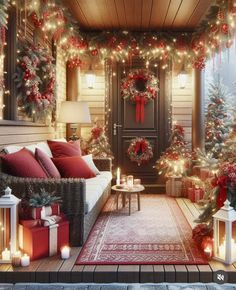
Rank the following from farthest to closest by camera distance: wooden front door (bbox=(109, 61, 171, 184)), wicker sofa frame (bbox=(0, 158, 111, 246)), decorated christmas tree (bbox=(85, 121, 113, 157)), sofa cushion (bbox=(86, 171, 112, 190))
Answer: wooden front door (bbox=(109, 61, 171, 184)) → decorated christmas tree (bbox=(85, 121, 113, 157)) → sofa cushion (bbox=(86, 171, 112, 190)) → wicker sofa frame (bbox=(0, 158, 111, 246))

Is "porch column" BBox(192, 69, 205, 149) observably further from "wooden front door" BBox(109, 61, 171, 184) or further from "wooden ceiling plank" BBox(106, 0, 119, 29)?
"wooden ceiling plank" BBox(106, 0, 119, 29)

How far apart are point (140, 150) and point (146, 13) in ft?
7.75

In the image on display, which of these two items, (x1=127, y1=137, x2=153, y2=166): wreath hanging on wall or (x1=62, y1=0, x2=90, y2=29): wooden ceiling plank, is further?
(x1=127, y1=137, x2=153, y2=166): wreath hanging on wall

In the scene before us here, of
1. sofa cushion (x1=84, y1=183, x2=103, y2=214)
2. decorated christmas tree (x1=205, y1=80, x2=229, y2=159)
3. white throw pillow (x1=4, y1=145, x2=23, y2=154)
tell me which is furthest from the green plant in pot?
decorated christmas tree (x1=205, y1=80, x2=229, y2=159)

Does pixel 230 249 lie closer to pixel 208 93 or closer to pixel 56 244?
pixel 56 244

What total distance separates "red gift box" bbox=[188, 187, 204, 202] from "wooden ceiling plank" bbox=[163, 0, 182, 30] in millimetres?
2699

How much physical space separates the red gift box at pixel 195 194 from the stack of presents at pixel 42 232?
116 inches

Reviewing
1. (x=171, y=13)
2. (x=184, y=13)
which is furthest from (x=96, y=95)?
(x=184, y=13)

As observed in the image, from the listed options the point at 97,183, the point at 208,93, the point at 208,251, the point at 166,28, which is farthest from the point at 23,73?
the point at 208,93

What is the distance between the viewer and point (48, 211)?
10.9ft

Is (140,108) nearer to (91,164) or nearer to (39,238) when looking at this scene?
(91,164)

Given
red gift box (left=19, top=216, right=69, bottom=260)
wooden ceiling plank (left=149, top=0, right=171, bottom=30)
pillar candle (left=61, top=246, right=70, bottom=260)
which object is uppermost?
wooden ceiling plank (left=149, top=0, right=171, bottom=30)

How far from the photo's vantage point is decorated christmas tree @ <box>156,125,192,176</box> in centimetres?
653

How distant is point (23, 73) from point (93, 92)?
2.93 metres
